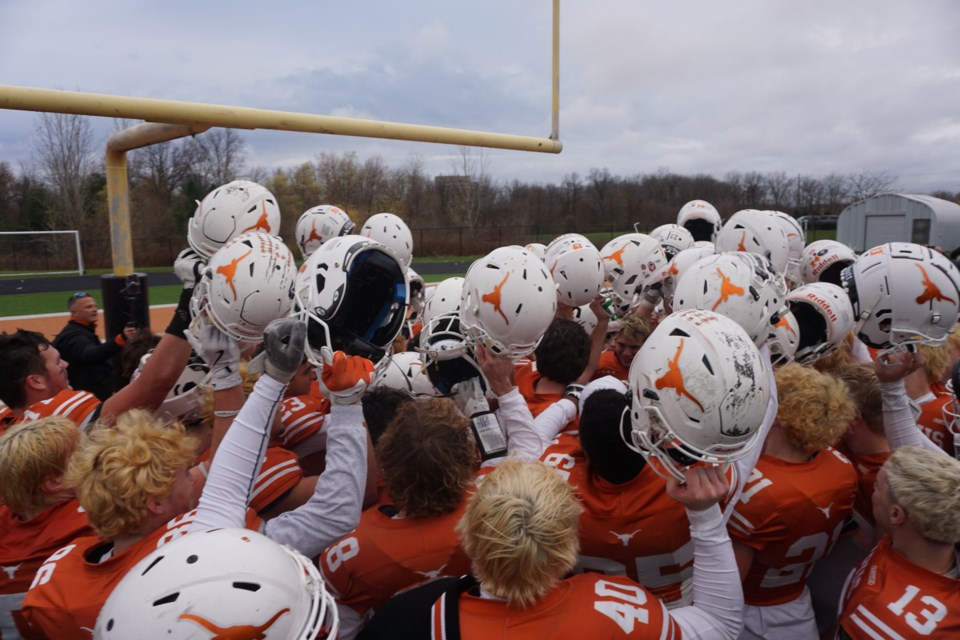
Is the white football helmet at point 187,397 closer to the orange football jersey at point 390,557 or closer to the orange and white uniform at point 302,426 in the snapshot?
the orange and white uniform at point 302,426

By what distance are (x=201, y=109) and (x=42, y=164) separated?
116ft

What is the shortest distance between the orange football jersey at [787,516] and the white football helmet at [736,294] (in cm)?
55

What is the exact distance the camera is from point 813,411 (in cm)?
238

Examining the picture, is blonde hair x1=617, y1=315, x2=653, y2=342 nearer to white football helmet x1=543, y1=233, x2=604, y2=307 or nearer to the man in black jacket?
white football helmet x1=543, y1=233, x2=604, y2=307

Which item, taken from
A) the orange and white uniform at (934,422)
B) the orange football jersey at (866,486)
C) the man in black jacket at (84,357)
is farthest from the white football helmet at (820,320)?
the man in black jacket at (84,357)

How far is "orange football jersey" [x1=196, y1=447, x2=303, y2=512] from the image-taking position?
2488 mm

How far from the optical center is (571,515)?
1687 millimetres

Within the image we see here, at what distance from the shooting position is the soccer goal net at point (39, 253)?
24.8 meters

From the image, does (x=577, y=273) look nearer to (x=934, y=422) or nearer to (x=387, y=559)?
→ (x=934, y=422)

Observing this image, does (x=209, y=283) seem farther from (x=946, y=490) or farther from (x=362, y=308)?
(x=946, y=490)

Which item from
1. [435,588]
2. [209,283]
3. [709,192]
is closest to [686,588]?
[435,588]

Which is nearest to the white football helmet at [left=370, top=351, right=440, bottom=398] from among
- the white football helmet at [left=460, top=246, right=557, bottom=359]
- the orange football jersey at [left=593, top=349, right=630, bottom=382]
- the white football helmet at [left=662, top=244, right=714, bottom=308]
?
the white football helmet at [left=460, top=246, right=557, bottom=359]

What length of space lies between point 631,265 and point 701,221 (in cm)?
337

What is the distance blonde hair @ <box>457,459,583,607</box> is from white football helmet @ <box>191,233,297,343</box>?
118 centimetres
